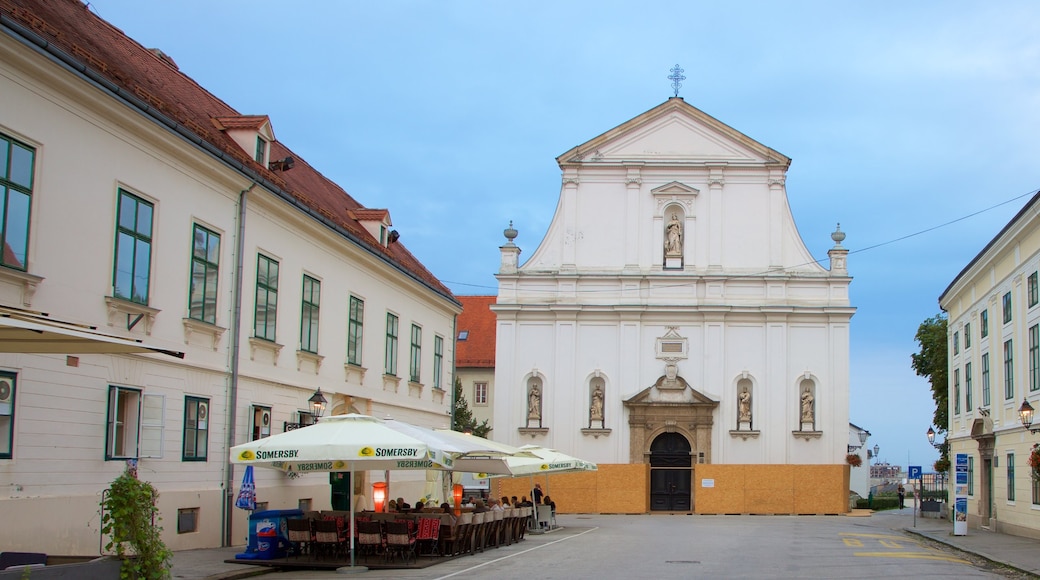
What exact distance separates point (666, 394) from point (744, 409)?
3.23 m

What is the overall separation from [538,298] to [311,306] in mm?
23521

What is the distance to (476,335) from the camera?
215 feet

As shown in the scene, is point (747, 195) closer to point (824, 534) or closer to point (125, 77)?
point (824, 534)

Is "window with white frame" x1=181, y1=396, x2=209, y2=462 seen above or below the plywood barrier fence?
above

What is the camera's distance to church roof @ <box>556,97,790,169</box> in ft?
160

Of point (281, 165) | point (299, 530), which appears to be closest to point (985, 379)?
point (281, 165)

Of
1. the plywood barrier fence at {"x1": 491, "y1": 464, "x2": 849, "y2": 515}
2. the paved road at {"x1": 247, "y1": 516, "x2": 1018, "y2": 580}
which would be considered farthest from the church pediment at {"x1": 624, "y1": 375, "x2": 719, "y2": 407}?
the paved road at {"x1": 247, "y1": 516, "x2": 1018, "y2": 580}

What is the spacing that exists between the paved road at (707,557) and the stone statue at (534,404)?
14.1 metres

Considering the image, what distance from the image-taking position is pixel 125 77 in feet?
61.4

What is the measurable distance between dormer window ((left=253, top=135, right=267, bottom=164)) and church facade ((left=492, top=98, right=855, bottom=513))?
24459 mm

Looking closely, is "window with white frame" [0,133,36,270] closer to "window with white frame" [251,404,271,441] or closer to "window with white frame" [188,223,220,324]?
"window with white frame" [188,223,220,324]

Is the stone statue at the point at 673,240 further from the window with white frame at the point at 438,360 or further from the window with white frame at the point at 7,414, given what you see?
the window with white frame at the point at 7,414

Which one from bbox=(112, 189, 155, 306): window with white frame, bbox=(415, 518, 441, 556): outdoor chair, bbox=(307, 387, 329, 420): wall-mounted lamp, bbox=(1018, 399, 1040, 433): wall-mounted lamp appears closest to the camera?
bbox=(112, 189, 155, 306): window with white frame

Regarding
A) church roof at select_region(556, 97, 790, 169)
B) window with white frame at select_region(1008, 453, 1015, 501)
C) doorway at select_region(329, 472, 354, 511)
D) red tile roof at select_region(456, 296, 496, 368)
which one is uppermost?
church roof at select_region(556, 97, 790, 169)
